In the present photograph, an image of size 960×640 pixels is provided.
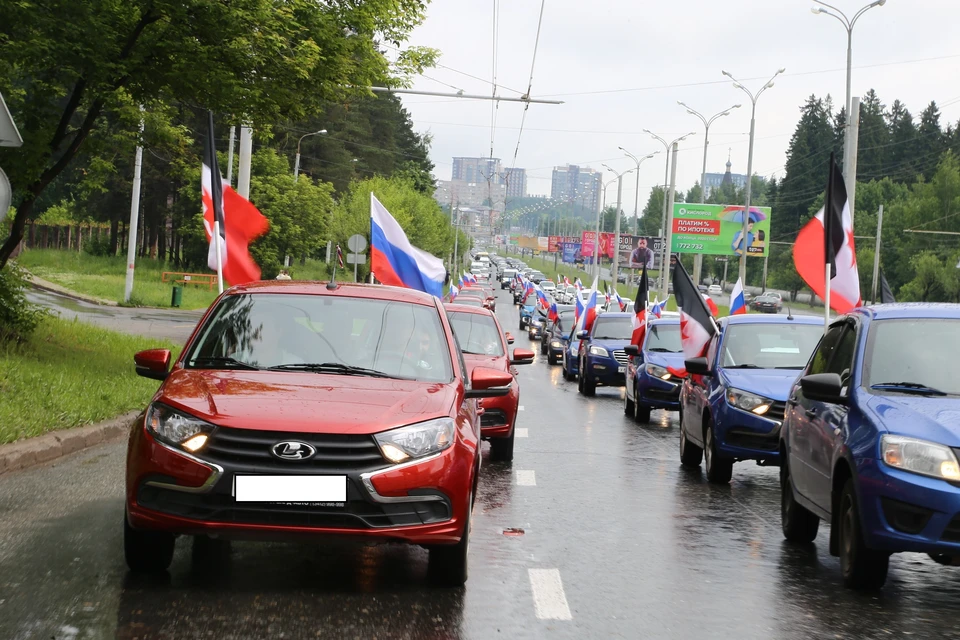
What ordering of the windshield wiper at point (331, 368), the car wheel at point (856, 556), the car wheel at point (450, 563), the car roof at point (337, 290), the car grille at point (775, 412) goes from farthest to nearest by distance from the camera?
the car grille at point (775, 412), the car roof at point (337, 290), the windshield wiper at point (331, 368), the car wheel at point (856, 556), the car wheel at point (450, 563)

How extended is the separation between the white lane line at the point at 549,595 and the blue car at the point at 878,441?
160cm

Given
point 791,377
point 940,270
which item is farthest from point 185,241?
point 791,377

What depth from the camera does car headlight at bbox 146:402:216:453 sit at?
245 inches

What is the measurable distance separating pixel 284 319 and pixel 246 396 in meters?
1.15

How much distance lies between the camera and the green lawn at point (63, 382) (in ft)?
39.2

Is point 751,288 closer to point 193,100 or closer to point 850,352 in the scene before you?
point 193,100

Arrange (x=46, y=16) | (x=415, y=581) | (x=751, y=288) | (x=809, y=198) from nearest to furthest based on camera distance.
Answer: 1. (x=415, y=581)
2. (x=46, y=16)
3. (x=809, y=198)
4. (x=751, y=288)

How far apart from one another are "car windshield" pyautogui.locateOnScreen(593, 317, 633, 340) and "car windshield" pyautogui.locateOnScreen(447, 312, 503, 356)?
33.9 ft

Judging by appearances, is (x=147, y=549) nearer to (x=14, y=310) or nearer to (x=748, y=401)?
(x=748, y=401)

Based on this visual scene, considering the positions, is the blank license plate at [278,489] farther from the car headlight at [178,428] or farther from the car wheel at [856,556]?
the car wheel at [856,556]

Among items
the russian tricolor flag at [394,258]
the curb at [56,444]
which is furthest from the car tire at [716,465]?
the russian tricolor flag at [394,258]

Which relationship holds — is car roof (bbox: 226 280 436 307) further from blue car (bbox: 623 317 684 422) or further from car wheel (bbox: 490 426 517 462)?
blue car (bbox: 623 317 684 422)

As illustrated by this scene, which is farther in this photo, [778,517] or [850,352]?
[778,517]

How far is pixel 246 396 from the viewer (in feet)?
21.3
